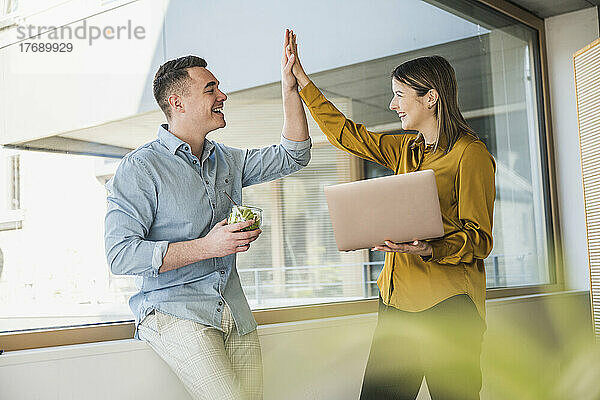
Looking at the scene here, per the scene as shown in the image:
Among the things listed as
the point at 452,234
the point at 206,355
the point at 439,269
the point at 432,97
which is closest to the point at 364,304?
the point at 439,269

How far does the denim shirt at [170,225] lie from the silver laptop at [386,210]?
383 mm

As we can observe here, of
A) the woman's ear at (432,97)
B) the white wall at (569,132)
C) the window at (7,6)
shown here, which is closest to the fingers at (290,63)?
the woman's ear at (432,97)

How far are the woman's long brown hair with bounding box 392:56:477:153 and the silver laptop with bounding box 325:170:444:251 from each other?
0.83ft

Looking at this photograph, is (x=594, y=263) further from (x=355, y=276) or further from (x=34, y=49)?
(x=34, y=49)

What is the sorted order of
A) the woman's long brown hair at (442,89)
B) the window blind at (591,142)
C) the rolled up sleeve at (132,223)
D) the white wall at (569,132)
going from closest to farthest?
the rolled up sleeve at (132,223), the woman's long brown hair at (442,89), the window blind at (591,142), the white wall at (569,132)

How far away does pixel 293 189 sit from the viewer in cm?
311

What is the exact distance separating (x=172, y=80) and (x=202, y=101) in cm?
12

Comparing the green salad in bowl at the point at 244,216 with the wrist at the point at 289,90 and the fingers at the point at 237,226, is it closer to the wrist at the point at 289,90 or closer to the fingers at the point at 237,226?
the fingers at the point at 237,226

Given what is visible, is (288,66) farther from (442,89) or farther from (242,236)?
(242,236)

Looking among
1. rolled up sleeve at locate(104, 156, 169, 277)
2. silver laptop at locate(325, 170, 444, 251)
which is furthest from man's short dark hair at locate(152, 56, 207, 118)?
silver laptop at locate(325, 170, 444, 251)

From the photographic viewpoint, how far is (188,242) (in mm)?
2012

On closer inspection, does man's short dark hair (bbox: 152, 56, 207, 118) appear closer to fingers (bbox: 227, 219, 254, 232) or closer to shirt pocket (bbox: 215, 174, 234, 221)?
shirt pocket (bbox: 215, 174, 234, 221)

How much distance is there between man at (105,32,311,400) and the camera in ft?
6.55

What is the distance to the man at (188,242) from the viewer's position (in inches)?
78.6
